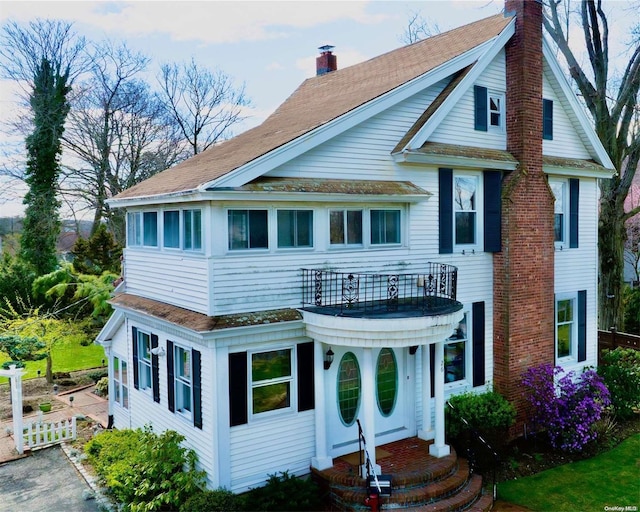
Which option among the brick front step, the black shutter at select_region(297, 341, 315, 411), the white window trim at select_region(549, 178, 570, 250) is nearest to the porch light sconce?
the black shutter at select_region(297, 341, 315, 411)

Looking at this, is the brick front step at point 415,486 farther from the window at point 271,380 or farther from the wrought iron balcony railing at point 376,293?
the wrought iron balcony railing at point 376,293

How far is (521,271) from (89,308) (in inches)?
710

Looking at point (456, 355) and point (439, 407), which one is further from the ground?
point (456, 355)

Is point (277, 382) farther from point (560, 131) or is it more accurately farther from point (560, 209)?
point (560, 131)

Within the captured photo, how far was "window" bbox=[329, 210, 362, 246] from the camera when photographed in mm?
10680

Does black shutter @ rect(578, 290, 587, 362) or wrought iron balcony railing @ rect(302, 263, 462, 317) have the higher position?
wrought iron balcony railing @ rect(302, 263, 462, 317)

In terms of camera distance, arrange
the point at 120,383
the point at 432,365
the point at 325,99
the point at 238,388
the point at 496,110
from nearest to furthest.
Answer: the point at 238,388, the point at 432,365, the point at 496,110, the point at 120,383, the point at 325,99

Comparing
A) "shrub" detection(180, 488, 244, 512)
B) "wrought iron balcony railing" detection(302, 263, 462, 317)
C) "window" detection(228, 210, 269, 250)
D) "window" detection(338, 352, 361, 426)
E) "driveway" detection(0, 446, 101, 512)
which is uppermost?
"window" detection(228, 210, 269, 250)

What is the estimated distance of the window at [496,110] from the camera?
13000 millimetres

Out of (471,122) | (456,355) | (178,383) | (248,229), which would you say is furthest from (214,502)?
(471,122)

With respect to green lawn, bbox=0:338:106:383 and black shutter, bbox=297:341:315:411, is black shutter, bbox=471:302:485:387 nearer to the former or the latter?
black shutter, bbox=297:341:315:411

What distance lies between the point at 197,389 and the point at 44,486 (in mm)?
3999

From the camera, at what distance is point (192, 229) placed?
32.9ft

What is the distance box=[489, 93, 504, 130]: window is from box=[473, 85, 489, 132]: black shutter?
26 cm
